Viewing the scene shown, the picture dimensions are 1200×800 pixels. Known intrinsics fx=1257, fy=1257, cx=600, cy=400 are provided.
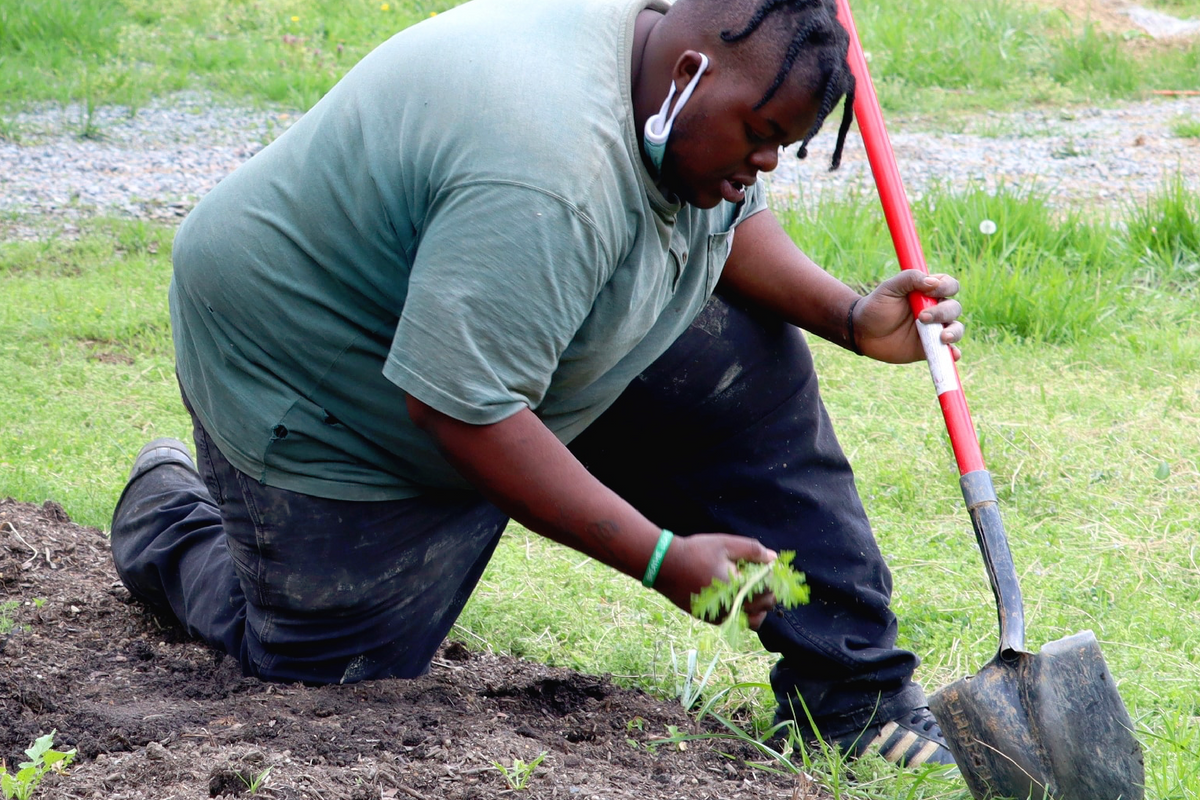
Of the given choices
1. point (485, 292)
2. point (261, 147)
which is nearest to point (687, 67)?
point (485, 292)

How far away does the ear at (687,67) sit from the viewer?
1.83 meters

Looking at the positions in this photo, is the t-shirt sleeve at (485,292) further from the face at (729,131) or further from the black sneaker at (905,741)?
the black sneaker at (905,741)

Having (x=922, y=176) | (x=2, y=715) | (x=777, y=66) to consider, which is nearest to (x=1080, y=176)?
(x=922, y=176)

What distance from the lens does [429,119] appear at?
188cm

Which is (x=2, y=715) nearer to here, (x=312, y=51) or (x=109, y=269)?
(x=109, y=269)

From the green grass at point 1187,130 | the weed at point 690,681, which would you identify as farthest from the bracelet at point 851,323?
the green grass at point 1187,130

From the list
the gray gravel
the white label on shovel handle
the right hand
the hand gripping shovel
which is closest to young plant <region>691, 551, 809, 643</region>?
the right hand

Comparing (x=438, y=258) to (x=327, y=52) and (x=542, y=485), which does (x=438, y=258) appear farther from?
(x=327, y=52)

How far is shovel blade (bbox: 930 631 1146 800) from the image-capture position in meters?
2.14

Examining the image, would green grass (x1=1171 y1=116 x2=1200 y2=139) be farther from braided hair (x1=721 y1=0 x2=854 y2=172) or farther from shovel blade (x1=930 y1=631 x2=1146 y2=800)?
→ braided hair (x1=721 y1=0 x2=854 y2=172)

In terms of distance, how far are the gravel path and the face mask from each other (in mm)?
4712

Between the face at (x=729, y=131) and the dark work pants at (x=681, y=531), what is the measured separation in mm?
615

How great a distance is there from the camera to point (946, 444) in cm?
389

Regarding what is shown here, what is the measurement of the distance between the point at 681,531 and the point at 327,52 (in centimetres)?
740
